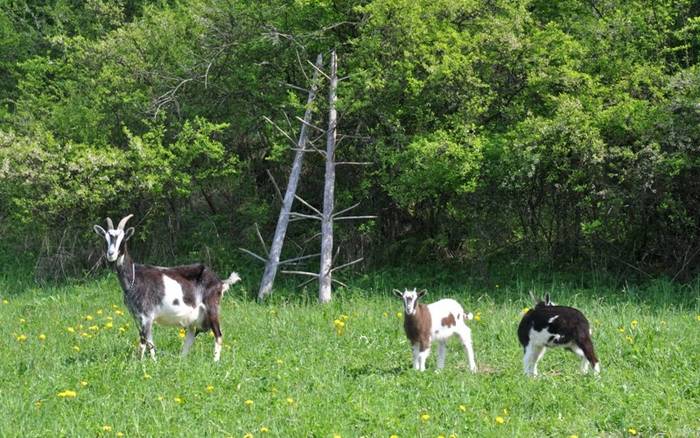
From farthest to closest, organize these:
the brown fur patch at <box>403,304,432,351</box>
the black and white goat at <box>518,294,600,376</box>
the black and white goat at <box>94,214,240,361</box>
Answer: the black and white goat at <box>94,214,240,361</box> → the brown fur patch at <box>403,304,432,351</box> → the black and white goat at <box>518,294,600,376</box>

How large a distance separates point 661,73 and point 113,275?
1109cm

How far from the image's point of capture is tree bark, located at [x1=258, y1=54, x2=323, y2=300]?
683 inches

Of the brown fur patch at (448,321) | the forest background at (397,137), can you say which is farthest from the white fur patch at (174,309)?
the forest background at (397,137)

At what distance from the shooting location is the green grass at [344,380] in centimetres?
838

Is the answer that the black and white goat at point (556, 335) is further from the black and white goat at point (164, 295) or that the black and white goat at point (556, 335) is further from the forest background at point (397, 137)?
the forest background at point (397, 137)

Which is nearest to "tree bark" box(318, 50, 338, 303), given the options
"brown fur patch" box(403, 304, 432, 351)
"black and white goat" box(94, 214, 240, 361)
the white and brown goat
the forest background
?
the forest background

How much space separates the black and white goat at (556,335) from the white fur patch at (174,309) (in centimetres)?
415

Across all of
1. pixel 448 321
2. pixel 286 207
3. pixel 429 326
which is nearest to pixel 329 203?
pixel 286 207

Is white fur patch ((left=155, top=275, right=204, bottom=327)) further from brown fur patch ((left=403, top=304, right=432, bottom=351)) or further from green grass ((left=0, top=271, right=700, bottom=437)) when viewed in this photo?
brown fur patch ((left=403, top=304, right=432, bottom=351))

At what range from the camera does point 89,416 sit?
856 cm

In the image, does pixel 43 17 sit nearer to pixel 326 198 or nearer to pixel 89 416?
pixel 326 198

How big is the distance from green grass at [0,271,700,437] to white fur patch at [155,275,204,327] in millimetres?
394

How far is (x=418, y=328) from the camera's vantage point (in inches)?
404

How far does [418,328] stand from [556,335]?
4.85 ft
